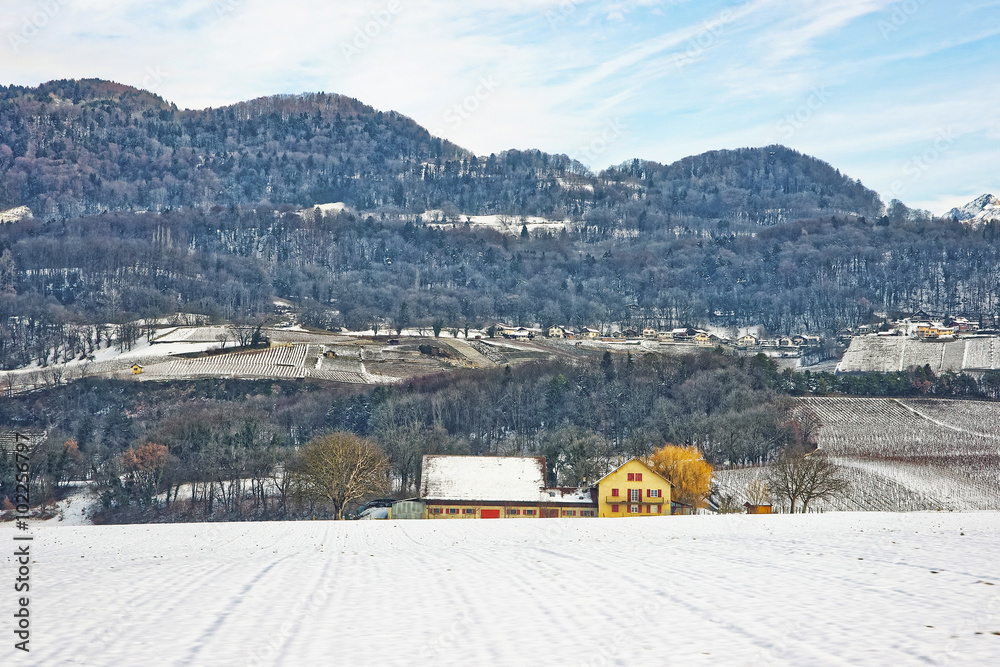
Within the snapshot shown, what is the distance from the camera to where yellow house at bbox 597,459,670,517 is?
4700 centimetres

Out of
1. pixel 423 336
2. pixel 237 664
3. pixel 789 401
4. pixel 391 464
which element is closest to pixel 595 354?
pixel 423 336

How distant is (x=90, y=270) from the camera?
7279 inches

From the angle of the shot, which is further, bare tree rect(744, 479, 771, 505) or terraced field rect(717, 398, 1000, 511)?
terraced field rect(717, 398, 1000, 511)

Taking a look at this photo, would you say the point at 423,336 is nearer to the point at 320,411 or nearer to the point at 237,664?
the point at 320,411

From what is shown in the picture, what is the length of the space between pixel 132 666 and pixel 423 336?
135580mm

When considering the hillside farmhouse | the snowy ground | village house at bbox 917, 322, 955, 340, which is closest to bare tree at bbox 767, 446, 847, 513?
the hillside farmhouse

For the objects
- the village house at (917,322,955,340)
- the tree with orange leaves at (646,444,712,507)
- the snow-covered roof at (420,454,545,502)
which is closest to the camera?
the snow-covered roof at (420,454,545,502)

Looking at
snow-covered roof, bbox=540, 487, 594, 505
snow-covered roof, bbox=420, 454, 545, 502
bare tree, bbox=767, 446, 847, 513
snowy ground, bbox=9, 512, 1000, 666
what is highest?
snowy ground, bbox=9, 512, 1000, 666

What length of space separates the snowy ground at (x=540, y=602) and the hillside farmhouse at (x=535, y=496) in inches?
986

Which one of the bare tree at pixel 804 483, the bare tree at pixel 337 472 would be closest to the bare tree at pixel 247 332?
the bare tree at pixel 337 472

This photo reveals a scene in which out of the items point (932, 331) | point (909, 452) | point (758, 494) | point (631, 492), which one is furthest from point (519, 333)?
point (631, 492)

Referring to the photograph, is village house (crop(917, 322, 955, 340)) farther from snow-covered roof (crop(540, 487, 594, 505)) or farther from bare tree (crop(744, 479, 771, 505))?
snow-covered roof (crop(540, 487, 594, 505))

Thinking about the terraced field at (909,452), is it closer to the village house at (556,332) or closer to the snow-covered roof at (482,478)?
the snow-covered roof at (482,478)

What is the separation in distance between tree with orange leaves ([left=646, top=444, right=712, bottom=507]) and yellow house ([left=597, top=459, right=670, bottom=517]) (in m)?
2.27
